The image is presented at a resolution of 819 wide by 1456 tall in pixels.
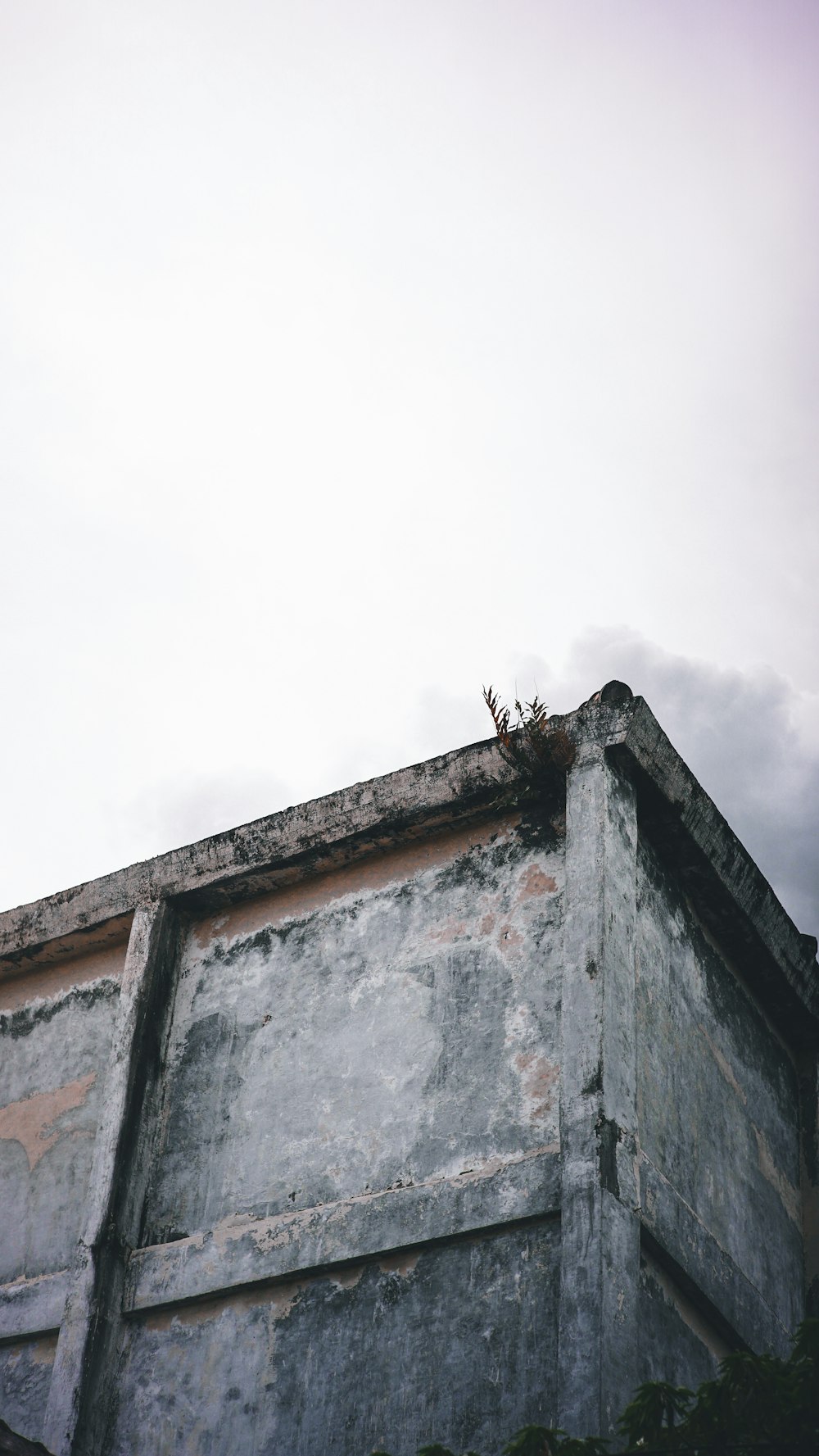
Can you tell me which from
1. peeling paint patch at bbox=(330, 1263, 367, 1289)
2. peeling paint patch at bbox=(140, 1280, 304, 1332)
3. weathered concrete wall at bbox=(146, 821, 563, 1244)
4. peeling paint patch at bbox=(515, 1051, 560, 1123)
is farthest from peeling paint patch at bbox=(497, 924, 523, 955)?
peeling paint patch at bbox=(140, 1280, 304, 1332)

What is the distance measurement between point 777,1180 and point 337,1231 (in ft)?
9.28

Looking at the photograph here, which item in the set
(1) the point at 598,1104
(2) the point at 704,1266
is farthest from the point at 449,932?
(2) the point at 704,1266

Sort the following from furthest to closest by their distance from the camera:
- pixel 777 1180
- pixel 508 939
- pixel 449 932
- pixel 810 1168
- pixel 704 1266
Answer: pixel 810 1168 → pixel 777 1180 → pixel 449 932 → pixel 508 939 → pixel 704 1266

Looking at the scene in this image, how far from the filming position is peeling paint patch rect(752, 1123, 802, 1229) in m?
8.15

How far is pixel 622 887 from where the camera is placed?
7.08 metres

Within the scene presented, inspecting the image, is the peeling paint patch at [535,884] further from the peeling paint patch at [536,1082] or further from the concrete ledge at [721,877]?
the peeling paint patch at [536,1082]

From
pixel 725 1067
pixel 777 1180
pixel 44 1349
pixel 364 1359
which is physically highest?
pixel 725 1067

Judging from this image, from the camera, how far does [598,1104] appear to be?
620 centimetres

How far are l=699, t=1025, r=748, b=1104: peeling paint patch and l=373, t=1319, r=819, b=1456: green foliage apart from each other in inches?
126

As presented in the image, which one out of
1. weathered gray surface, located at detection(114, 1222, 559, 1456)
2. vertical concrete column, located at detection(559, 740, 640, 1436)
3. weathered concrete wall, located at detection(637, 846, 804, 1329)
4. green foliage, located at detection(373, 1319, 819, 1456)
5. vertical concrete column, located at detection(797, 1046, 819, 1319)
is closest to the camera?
green foliage, located at detection(373, 1319, 819, 1456)

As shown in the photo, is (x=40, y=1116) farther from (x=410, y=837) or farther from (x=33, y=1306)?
(x=410, y=837)

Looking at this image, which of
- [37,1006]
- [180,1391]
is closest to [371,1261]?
[180,1391]

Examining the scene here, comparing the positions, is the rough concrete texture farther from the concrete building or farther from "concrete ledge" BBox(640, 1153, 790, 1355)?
"concrete ledge" BBox(640, 1153, 790, 1355)

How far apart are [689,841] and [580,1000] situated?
1.49 metres
